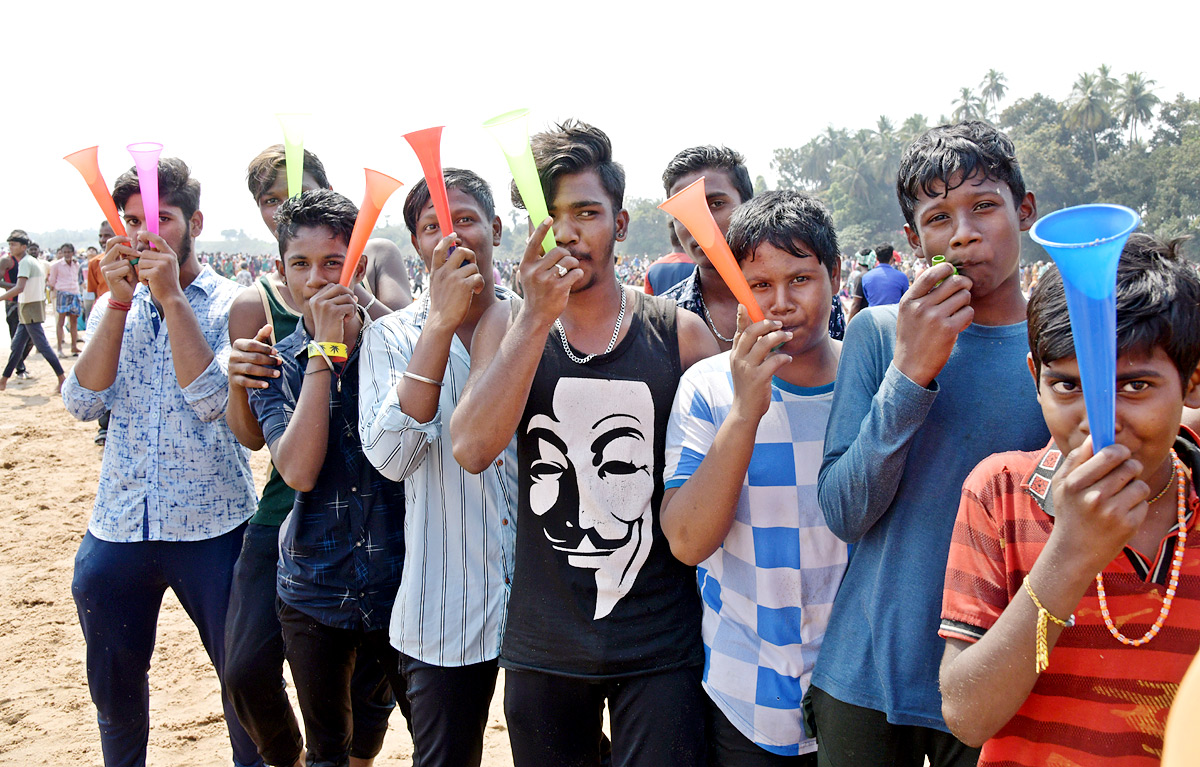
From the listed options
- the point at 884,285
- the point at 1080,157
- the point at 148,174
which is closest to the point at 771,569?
the point at 148,174

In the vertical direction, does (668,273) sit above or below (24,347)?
above

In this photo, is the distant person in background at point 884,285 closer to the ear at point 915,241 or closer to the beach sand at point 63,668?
the beach sand at point 63,668

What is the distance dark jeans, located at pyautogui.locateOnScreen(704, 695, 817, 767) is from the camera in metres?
1.82

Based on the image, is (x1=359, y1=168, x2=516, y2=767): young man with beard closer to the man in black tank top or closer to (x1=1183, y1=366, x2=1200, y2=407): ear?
the man in black tank top

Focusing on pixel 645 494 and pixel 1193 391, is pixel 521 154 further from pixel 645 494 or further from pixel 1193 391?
pixel 1193 391

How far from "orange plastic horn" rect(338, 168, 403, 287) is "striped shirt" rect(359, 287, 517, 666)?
295 millimetres

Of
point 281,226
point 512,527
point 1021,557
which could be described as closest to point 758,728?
point 1021,557

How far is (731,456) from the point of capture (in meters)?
1.75

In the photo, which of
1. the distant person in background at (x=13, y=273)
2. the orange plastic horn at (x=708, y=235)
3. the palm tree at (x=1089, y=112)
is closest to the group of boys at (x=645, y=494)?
the orange plastic horn at (x=708, y=235)

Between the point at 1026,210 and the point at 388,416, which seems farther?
the point at 388,416

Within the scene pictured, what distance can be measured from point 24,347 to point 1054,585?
15011mm

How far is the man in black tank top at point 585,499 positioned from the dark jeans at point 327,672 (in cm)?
67

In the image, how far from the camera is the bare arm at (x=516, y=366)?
1.92m

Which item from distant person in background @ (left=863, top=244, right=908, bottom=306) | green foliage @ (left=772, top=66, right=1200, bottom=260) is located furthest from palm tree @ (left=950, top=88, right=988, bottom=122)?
distant person in background @ (left=863, top=244, right=908, bottom=306)
